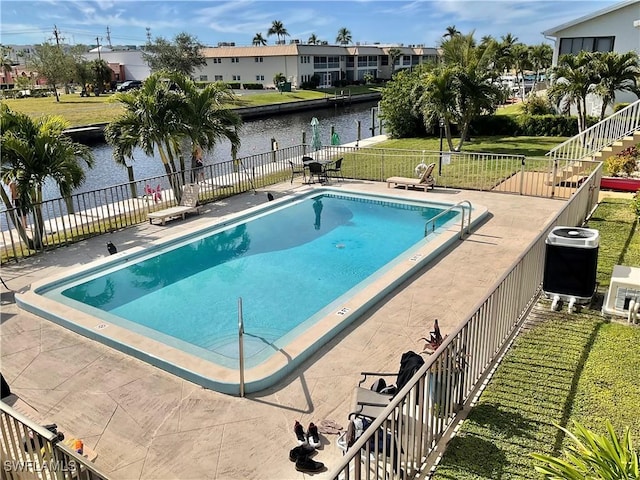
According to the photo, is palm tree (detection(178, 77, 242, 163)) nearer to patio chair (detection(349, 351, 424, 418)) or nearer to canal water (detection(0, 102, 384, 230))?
canal water (detection(0, 102, 384, 230))

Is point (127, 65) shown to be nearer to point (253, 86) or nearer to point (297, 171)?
point (253, 86)

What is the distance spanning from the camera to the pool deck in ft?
15.7

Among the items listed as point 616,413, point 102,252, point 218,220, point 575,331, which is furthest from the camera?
point 218,220

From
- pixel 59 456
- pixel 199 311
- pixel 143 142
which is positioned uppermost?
pixel 143 142

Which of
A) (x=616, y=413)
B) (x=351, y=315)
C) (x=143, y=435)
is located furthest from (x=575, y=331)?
(x=143, y=435)

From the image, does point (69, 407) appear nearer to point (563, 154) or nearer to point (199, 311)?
point (199, 311)

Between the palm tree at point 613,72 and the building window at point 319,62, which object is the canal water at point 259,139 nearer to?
the palm tree at point 613,72

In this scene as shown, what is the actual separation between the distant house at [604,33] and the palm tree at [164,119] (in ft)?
72.7

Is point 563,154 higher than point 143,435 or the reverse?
higher

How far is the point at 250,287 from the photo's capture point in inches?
377

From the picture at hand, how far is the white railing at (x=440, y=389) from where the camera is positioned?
356 cm

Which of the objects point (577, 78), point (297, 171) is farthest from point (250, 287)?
point (577, 78)

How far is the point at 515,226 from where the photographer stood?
11562mm

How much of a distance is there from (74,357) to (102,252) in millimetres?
4451
